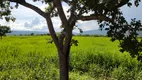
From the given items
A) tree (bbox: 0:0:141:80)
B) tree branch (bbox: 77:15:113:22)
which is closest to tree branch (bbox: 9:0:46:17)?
tree (bbox: 0:0:141:80)

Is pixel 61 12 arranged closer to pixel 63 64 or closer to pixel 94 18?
pixel 94 18

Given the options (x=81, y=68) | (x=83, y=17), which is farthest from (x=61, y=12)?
(x=81, y=68)

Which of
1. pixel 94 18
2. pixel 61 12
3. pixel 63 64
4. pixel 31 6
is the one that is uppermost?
pixel 31 6

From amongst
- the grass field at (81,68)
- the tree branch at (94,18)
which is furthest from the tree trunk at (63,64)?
the grass field at (81,68)

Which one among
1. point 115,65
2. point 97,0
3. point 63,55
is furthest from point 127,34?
point 115,65

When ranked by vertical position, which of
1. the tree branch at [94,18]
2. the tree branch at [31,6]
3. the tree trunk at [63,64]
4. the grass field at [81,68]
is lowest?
the grass field at [81,68]

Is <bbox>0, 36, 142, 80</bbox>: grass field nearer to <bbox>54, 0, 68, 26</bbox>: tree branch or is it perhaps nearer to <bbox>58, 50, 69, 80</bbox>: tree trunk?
<bbox>58, 50, 69, 80</bbox>: tree trunk

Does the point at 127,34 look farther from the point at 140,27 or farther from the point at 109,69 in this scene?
the point at 109,69

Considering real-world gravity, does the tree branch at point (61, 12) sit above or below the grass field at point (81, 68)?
above

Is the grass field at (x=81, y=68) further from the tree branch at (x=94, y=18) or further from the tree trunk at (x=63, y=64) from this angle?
the tree branch at (x=94, y=18)

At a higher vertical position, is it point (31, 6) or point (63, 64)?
point (31, 6)

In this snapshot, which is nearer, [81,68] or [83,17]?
[83,17]

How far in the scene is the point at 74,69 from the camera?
14.5 m

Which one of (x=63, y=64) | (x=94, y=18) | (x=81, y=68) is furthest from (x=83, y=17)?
(x=81, y=68)
